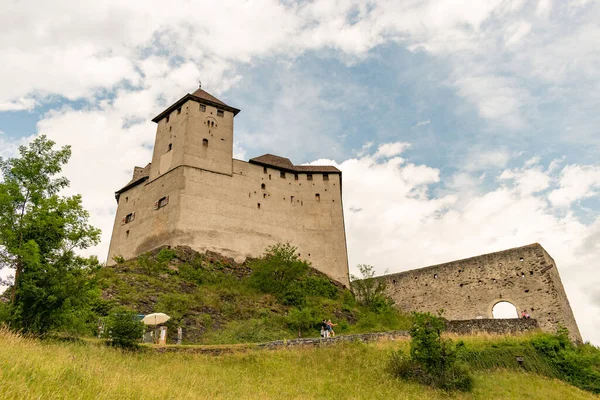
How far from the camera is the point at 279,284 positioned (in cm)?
3216

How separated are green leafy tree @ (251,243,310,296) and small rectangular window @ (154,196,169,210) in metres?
8.81

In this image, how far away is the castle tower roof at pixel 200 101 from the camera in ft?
134

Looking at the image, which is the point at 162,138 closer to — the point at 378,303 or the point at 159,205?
the point at 159,205

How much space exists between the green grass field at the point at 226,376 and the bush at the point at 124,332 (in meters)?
0.68

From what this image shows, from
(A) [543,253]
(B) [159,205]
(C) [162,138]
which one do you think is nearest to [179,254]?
(B) [159,205]

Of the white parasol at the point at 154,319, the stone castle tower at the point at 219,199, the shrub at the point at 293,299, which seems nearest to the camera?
the white parasol at the point at 154,319

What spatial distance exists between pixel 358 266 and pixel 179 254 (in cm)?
1311

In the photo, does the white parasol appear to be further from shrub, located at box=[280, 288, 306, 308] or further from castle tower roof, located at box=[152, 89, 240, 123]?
castle tower roof, located at box=[152, 89, 240, 123]

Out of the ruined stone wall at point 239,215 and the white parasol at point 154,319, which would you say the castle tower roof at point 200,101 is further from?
the white parasol at point 154,319

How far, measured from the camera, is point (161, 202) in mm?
37156

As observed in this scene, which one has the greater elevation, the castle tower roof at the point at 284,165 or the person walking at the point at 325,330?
the castle tower roof at the point at 284,165

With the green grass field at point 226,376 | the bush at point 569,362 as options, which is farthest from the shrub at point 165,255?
the bush at point 569,362

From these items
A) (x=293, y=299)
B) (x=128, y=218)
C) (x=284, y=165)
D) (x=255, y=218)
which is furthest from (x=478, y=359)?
(x=128, y=218)

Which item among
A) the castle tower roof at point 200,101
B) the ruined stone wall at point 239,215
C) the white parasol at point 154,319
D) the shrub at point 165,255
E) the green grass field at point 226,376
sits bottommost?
the green grass field at point 226,376
